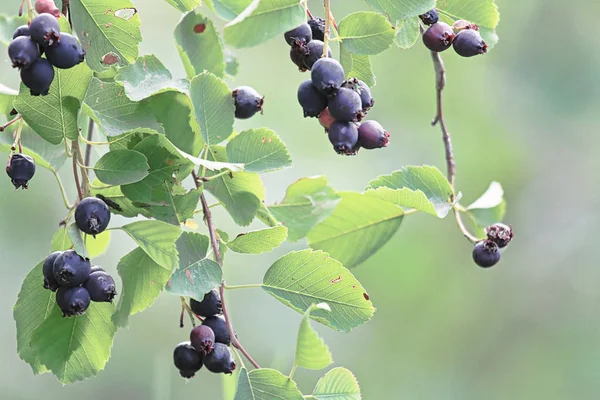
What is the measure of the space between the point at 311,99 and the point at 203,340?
0.27 metres

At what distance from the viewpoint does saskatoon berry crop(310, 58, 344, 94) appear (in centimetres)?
79

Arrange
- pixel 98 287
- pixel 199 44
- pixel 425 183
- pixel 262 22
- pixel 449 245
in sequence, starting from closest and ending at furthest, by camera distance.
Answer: pixel 262 22 < pixel 98 287 < pixel 199 44 < pixel 425 183 < pixel 449 245

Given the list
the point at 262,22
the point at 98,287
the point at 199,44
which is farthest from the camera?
the point at 199,44

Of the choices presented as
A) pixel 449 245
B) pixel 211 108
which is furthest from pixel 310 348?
pixel 449 245

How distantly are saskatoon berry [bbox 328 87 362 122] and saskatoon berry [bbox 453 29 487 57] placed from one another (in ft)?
0.65

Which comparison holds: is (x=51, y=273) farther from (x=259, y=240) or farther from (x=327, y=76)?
(x=327, y=76)

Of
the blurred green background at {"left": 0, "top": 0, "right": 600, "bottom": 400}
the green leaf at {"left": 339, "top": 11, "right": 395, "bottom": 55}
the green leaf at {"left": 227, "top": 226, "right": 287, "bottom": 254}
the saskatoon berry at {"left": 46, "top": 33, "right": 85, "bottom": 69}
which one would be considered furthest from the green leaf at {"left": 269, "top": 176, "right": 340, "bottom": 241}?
the blurred green background at {"left": 0, "top": 0, "right": 600, "bottom": 400}

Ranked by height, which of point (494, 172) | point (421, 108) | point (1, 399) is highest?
point (421, 108)

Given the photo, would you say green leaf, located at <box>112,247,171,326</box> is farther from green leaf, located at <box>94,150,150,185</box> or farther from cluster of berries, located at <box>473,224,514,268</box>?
cluster of berries, located at <box>473,224,514,268</box>

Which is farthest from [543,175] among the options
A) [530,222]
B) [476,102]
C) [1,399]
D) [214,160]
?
[214,160]

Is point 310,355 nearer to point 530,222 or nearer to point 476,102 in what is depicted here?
point 476,102

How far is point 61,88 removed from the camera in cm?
82

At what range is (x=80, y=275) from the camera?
808mm

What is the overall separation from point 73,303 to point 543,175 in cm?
356
